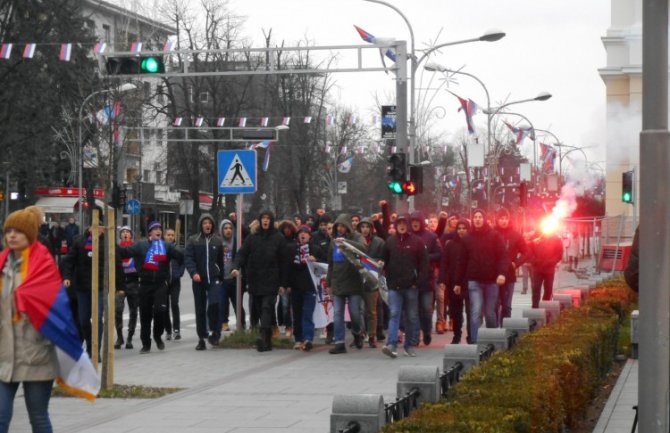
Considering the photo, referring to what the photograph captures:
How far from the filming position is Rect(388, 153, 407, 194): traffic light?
2389 cm

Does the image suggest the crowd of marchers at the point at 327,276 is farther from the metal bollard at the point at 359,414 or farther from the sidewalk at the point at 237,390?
the metal bollard at the point at 359,414

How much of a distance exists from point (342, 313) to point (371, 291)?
0.48 meters

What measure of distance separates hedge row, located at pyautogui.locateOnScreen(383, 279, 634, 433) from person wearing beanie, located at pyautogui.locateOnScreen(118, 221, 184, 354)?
6.04 metres

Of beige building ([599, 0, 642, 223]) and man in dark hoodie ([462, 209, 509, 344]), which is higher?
beige building ([599, 0, 642, 223])

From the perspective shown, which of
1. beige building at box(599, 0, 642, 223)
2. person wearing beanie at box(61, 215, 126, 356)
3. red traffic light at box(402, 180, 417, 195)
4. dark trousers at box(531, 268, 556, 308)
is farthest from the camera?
red traffic light at box(402, 180, 417, 195)

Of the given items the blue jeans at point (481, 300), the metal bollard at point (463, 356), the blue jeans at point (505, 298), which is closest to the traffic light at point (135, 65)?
the blue jeans at point (505, 298)

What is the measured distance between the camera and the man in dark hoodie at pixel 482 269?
53.7 ft

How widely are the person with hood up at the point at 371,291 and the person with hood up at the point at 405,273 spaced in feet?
0.90

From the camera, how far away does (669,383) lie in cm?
669

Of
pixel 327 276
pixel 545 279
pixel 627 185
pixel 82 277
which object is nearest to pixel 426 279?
pixel 327 276

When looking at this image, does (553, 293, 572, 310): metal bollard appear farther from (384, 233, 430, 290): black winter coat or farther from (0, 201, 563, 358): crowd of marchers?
(384, 233, 430, 290): black winter coat

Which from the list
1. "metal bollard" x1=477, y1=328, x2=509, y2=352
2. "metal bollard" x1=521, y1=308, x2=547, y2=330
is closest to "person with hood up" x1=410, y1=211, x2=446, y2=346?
"metal bollard" x1=521, y1=308, x2=547, y2=330

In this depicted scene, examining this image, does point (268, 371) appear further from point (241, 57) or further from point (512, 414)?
point (241, 57)

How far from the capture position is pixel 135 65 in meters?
23.4
